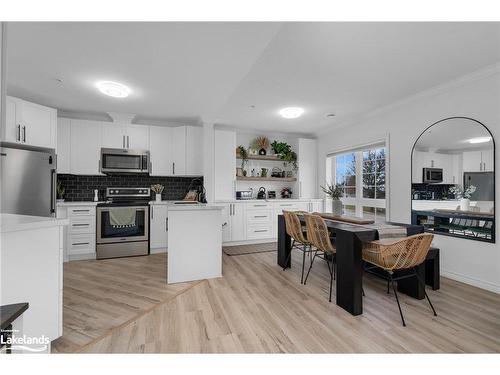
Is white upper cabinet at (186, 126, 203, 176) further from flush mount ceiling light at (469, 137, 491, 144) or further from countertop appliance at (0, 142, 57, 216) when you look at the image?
flush mount ceiling light at (469, 137, 491, 144)

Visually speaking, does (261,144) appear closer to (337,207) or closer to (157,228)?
(337,207)

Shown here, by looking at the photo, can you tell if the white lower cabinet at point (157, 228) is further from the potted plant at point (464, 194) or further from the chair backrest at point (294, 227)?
the potted plant at point (464, 194)

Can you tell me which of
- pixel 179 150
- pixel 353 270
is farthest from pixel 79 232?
pixel 353 270

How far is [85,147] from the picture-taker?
12.5ft

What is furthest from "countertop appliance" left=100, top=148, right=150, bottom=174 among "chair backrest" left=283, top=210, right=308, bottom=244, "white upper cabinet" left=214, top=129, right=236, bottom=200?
"chair backrest" left=283, top=210, right=308, bottom=244

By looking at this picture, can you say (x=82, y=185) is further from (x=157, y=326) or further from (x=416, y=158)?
(x=416, y=158)

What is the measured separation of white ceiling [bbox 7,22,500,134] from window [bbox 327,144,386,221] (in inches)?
42.6

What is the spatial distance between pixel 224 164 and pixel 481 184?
3.81m

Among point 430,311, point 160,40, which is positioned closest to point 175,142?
point 160,40

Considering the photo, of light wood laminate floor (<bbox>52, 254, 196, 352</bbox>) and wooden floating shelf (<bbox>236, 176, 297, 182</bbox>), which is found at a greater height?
wooden floating shelf (<bbox>236, 176, 297, 182</bbox>)

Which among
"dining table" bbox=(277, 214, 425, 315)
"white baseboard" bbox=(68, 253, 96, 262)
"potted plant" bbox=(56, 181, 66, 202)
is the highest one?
"potted plant" bbox=(56, 181, 66, 202)

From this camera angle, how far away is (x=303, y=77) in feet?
9.03

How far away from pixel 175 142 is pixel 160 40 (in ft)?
8.44

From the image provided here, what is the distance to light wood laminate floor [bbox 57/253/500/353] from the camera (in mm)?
1605
